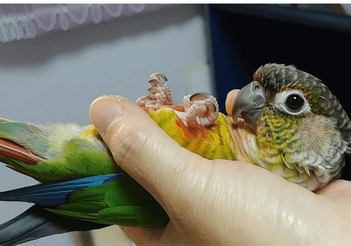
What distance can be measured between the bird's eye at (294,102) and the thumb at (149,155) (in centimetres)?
24

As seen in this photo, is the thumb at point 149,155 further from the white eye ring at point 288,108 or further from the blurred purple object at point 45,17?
the blurred purple object at point 45,17

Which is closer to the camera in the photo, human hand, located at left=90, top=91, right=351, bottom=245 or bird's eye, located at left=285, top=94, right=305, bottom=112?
human hand, located at left=90, top=91, right=351, bottom=245

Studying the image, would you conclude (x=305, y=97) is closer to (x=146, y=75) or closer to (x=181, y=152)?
(x=181, y=152)

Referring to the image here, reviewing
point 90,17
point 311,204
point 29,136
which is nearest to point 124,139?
point 29,136

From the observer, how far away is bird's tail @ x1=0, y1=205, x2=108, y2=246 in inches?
24.7

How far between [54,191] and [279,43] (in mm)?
1253

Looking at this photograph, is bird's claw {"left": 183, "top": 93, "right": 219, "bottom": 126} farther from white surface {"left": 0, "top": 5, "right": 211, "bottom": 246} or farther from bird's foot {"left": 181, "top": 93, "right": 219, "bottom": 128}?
white surface {"left": 0, "top": 5, "right": 211, "bottom": 246}

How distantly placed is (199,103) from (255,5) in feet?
A: 2.99

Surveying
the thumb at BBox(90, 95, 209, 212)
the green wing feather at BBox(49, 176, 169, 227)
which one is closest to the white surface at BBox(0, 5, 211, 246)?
the green wing feather at BBox(49, 176, 169, 227)

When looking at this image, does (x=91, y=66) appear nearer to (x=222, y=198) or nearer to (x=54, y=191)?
(x=54, y=191)

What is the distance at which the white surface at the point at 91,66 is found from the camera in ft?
4.05

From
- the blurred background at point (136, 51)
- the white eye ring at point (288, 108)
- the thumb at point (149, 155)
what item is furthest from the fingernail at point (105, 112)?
the blurred background at point (136, 51)

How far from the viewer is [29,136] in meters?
0.63

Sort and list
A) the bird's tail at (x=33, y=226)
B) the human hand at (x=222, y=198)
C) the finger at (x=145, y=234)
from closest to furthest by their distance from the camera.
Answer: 1. the human hand at (x=222, y=198)
2. the bird's tail at (x=33, y=226)
3. the finger at (x=145, y=234)
